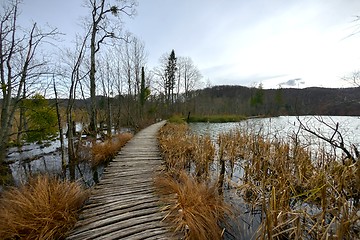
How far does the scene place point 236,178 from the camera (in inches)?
253

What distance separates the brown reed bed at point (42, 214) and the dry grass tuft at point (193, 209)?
1513 mm

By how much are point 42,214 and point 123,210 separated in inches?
44.9

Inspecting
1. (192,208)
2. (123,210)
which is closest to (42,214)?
(123,210)

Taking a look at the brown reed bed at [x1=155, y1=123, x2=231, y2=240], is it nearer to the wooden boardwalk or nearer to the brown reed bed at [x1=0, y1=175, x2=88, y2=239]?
the wooden boardwalk

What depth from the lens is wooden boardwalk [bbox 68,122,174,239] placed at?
8.53ft

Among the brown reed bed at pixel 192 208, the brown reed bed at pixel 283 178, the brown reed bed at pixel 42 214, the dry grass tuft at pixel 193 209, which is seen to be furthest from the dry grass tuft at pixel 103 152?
the dry grass tuft at pixel 193 209

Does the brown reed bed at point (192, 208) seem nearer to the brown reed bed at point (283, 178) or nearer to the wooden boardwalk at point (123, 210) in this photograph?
the brown reed bed at point (283, 178)

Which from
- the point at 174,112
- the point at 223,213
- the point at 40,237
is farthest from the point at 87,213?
the point at 174,112

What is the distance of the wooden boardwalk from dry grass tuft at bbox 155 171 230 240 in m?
0.18

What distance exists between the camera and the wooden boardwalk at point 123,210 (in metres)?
2.60

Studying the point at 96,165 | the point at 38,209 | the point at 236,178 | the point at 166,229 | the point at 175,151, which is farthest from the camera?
the point at 96,165

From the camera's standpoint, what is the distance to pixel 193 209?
311cm

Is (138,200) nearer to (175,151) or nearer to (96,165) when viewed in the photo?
(175,151)

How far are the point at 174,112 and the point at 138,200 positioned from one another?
3211 cm
